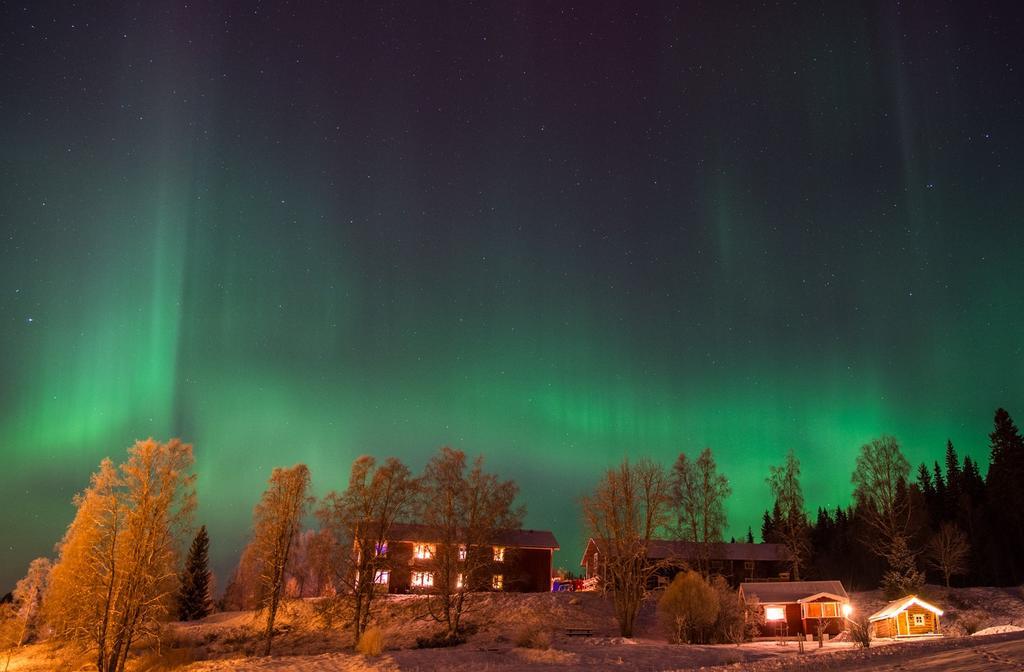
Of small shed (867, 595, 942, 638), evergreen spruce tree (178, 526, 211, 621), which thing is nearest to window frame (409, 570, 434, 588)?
evergreen spruce tree (178, 526, 211, 621)

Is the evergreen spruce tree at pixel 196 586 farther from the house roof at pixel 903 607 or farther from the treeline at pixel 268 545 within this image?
the house roof at pixel 903 607

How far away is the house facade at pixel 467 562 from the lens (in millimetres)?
47281

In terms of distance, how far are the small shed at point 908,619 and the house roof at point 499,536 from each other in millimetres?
24235

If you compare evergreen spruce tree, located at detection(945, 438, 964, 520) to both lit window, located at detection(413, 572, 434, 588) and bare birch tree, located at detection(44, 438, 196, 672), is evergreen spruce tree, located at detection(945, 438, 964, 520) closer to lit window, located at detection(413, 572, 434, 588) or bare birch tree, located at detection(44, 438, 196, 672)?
lit window, located at detection(413, 572, 434, 588)

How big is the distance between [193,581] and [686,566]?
47.1 m

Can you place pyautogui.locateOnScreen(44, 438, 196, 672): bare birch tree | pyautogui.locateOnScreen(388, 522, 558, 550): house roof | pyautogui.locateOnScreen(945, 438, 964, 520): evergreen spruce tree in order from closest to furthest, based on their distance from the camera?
pyautogui.locateOnScreen(44, 438, 196, 672): bare birch tree < pyautogui.locateOnScreen(388, 522, 558, 550): house roof < pyautogui.locateOnScreen(945, 438, 964, 520): evergreen spruce tree

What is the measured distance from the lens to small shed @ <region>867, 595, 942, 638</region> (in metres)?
44.9

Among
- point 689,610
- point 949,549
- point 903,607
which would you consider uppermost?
point 949,549

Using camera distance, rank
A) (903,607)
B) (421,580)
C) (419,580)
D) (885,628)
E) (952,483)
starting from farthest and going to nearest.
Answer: (952,483)
(419,580)
(421,580)
(885,628)
(903,607)

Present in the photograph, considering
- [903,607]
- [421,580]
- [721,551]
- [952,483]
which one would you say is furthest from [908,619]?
[952,483]

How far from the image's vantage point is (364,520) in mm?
46594

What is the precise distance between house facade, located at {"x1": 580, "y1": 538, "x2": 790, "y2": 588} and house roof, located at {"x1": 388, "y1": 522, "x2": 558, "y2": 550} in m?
4.92

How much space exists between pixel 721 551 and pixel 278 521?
3929 cm

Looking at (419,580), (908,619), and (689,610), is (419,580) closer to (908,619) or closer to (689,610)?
(689,610)
